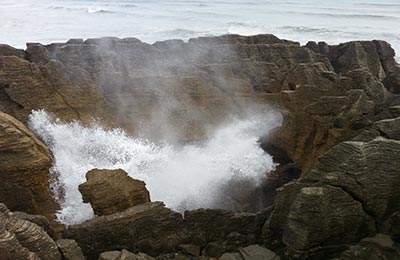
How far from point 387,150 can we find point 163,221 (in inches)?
167

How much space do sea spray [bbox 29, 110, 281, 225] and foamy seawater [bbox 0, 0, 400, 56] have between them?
2460 cm

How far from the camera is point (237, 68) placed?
14.0 m

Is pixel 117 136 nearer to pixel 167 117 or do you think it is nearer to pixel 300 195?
pixel 167 117

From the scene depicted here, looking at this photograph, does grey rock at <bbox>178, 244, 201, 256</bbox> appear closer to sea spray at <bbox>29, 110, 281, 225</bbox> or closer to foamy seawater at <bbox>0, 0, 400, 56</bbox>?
sea spray at <bbox>29, 110, 281, 225</bbox>

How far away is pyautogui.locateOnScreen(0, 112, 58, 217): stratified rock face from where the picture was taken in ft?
27.9

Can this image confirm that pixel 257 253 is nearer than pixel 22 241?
No

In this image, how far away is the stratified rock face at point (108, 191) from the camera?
8.95 m

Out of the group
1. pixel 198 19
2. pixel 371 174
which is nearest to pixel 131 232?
pixel 371 174

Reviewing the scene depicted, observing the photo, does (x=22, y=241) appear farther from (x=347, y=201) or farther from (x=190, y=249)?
(x=347, y=201)

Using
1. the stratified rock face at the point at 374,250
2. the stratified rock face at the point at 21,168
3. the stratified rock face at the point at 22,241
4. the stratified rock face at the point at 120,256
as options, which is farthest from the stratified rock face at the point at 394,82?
the stratified rock face at the point at 22,241

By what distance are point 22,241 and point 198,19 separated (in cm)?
4635

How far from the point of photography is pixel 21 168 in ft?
28.6

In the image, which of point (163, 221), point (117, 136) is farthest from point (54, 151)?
point (163, 221)

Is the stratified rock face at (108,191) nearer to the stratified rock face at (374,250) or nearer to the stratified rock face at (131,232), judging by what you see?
the stratified rock face at (131,232)
